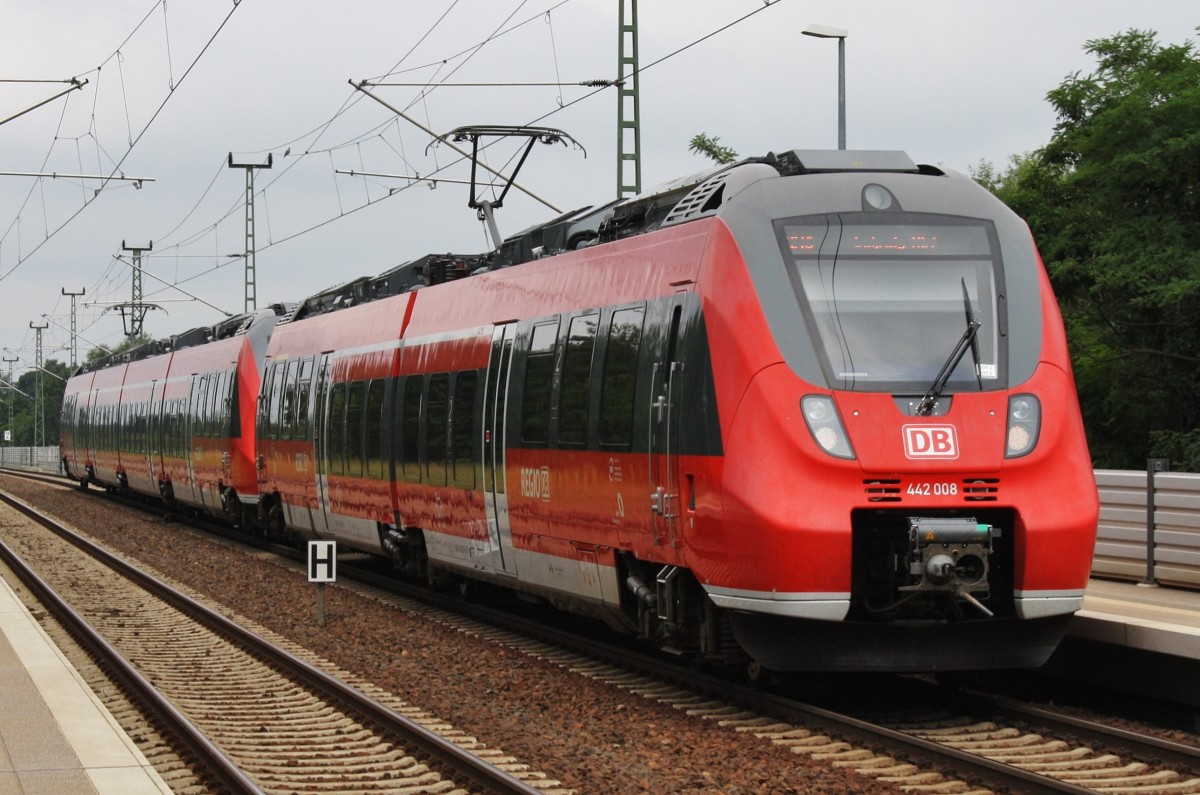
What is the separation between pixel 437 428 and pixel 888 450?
7.60m

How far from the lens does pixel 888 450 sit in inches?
374

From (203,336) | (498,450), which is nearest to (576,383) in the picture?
(498,450)

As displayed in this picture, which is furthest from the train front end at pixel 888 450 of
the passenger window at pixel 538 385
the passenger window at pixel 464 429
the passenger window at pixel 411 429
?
the passenger window at pixel 411 429

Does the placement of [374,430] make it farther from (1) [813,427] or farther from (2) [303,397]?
(1) [813,427]

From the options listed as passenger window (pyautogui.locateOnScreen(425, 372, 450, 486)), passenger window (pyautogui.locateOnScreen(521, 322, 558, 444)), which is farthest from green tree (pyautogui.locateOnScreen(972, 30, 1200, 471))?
passenger window (pyautogui.locateOnScreen(521, 322, 558, 444))

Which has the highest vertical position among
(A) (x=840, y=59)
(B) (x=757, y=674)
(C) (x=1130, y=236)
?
(A) (x=840, y=59)

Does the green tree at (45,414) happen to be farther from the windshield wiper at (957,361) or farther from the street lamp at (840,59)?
the windshield wiper at (957,361)

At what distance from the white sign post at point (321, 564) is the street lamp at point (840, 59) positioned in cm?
1183

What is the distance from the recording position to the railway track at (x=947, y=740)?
8164mm

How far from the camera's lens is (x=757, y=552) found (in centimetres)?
950

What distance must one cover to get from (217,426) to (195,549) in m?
2.87

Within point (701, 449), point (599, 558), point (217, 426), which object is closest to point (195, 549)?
point (217, 426)

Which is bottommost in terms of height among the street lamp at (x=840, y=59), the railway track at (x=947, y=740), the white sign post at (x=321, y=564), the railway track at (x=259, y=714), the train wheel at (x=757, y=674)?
the railway track at (x=259, y=714)

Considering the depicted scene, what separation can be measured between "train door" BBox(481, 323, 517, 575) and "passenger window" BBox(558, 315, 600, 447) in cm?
151
